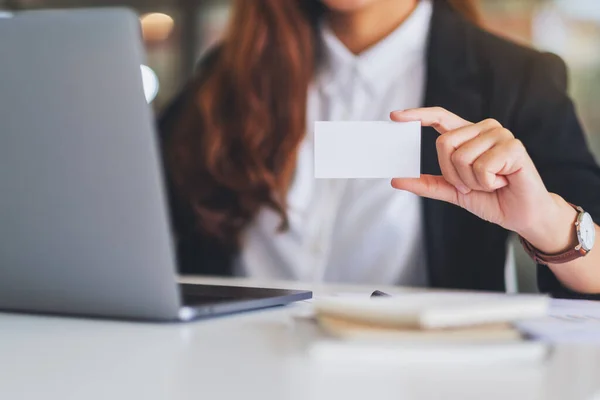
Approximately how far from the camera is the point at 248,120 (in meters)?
1.63

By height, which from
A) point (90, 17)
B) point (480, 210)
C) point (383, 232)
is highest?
point (90, 17)

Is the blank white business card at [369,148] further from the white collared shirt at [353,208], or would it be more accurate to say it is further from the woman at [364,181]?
the white collared shirt at [353,208]

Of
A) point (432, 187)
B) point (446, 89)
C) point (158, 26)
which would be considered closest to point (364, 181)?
point (446, 89)

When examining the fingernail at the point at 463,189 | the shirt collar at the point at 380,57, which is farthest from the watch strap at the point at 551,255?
the shirt collar at the point at 380,57

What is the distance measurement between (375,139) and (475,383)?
0.36 metres

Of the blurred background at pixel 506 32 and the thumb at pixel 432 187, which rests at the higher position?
the blurred background at pixel 506 32

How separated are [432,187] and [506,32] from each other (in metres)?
1.39

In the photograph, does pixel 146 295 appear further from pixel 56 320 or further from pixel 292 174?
pixel 292 174

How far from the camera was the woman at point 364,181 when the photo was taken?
1027 mm

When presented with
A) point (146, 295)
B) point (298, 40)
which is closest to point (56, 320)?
point (146, 295)

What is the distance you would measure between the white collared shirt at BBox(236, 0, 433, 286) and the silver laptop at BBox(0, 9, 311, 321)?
71cm

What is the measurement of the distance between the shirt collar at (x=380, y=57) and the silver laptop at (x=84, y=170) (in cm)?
86

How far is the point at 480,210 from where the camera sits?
0.97 meters

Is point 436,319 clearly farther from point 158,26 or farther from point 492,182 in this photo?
point 158,26
